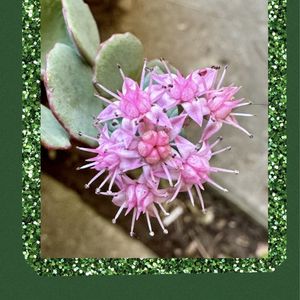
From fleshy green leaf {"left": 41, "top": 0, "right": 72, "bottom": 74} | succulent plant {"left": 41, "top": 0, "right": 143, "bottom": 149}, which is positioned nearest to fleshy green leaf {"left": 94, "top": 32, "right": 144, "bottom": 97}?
succulent plant {"left": 41, "top": 0, "right": 143, "bottom": 149}

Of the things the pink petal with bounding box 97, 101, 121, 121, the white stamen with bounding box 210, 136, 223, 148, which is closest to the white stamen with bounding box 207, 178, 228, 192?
the white stamen with bounding box 210, 136, 223, 148

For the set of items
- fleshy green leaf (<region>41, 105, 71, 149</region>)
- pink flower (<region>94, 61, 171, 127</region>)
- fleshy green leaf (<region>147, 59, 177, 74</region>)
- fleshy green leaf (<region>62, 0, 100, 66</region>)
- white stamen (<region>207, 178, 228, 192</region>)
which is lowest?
white stamen (<region>207, 178, 228, 192</region>)

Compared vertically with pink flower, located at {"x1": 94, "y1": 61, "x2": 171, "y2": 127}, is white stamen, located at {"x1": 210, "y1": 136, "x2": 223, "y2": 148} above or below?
below

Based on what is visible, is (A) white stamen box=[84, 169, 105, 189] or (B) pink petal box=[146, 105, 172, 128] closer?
(B) pink petal box=[146, 105, 172, 128]

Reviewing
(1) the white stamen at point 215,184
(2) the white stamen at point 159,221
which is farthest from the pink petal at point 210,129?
(2) the white stamen at point 159,221

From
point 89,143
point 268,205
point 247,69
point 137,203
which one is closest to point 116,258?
point 137,203

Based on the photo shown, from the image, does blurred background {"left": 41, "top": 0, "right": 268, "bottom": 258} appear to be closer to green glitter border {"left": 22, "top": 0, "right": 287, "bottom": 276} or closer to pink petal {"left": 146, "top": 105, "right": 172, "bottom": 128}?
green glitter border {"left": 22, "top": 0, "right": 287, "bottom": 276}

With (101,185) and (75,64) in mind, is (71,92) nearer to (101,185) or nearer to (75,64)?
(75,64)
